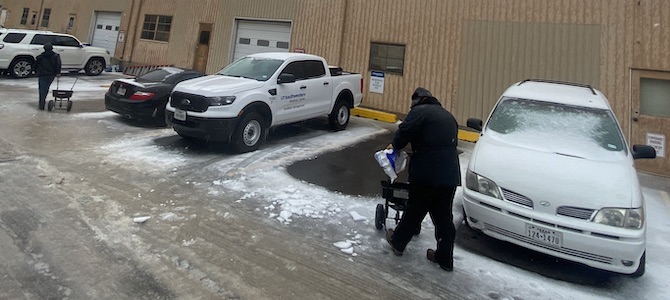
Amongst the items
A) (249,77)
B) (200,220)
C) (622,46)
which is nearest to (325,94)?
(249,77)

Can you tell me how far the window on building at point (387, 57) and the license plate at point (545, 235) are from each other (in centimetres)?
901

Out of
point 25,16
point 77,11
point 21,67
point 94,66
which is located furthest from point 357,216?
point 25,16

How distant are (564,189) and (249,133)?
5370 millimetres

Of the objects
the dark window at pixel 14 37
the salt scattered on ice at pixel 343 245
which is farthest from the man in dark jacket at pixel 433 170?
the dark window at pixel 14 37

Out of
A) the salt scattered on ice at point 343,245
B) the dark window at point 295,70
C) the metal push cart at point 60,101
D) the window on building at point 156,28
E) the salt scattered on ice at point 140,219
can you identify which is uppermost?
the window on building at point 156,28

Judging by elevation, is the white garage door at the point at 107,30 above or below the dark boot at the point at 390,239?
above

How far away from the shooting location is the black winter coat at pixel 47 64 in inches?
365

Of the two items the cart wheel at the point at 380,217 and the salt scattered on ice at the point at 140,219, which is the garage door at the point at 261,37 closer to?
the salt scattered on ice at the point at 140,219

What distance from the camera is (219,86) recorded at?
6836mm

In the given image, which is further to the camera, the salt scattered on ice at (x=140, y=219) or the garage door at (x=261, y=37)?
the garage door at (x=261, y=37)

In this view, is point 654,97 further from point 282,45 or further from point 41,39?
point 41,39

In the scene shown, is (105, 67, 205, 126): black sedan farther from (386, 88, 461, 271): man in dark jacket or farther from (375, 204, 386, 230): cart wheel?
(386, 88, 461, 271): man in dark jacket

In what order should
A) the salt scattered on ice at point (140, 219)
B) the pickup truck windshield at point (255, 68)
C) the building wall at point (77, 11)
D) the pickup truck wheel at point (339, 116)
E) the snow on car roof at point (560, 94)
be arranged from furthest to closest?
the building wall at point (77, 11), the pickup truck wheel at point (339, 116), the pickup truck windshield at point (255, 68), the snow on car roof at point (560, 94), the salt scattered on ice at point (140, 219)

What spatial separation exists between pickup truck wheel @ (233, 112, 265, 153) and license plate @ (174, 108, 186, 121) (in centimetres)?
100
